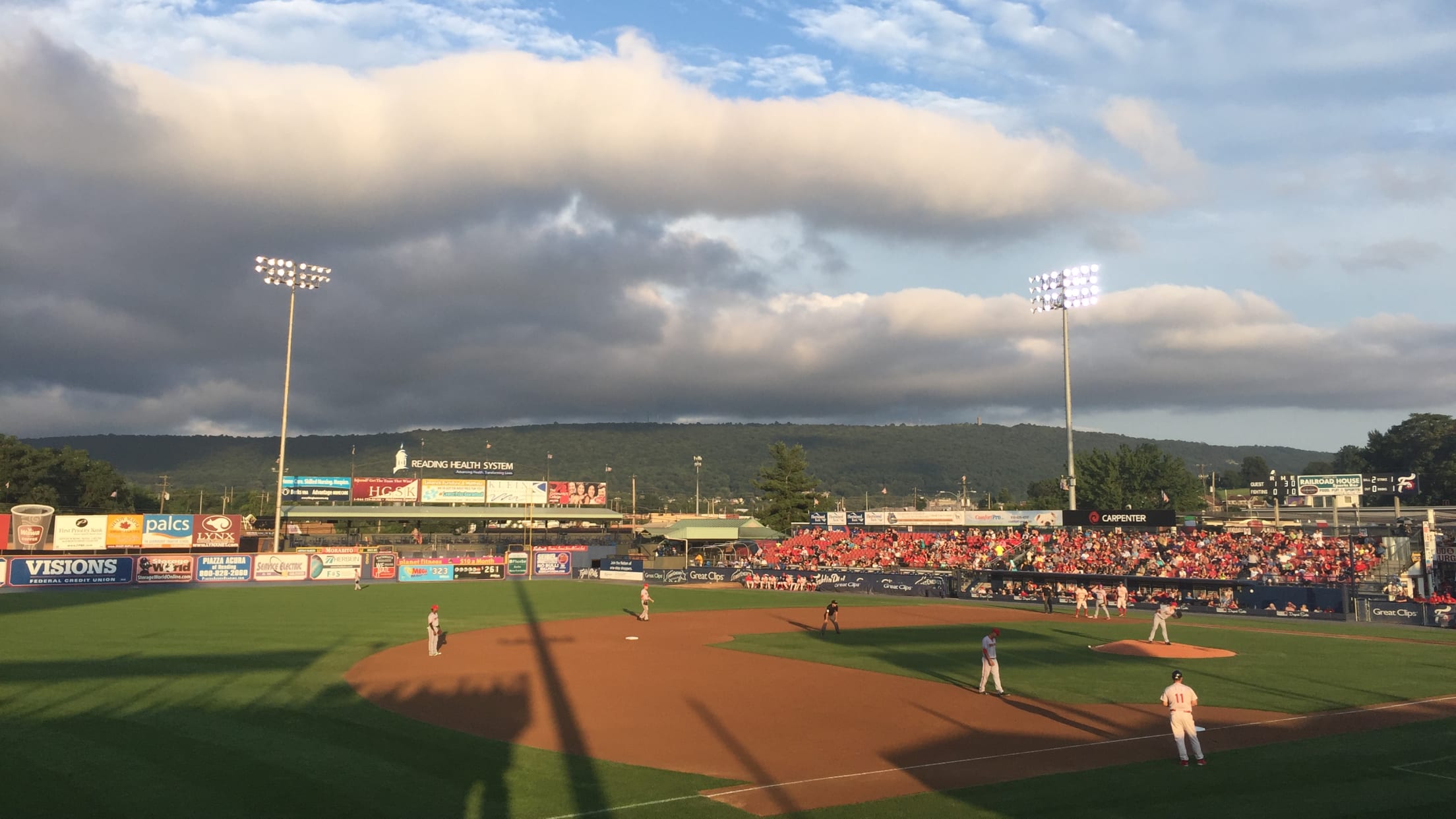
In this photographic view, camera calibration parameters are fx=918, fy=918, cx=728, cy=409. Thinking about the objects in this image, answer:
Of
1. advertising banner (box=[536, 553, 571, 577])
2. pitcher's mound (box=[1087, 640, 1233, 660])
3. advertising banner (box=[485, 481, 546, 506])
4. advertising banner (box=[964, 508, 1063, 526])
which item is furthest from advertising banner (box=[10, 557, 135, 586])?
advertising banner (box=[964, 508, 1063, 526])

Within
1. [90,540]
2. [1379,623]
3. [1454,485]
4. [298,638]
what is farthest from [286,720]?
[1454,485]

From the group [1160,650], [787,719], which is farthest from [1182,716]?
[1160,650]

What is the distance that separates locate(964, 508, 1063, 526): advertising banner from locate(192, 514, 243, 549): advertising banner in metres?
58.2

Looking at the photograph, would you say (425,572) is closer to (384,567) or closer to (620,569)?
(384,567)

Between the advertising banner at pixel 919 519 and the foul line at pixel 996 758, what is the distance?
54.7 m

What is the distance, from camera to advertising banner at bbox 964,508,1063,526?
69.0 m

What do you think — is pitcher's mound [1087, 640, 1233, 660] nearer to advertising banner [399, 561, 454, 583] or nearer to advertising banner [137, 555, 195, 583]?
advertising banner [399, 561, 454, 583]

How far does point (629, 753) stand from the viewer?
17.7 metres

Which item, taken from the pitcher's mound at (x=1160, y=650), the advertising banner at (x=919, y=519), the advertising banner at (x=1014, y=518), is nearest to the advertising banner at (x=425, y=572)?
the advertising banner at (x=919, y=519)

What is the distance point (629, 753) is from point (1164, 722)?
38.0 feet

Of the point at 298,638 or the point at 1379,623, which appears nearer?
the point at 298,638

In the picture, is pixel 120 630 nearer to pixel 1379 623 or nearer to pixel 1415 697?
pixel 1415 697

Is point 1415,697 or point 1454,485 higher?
point 1454,485

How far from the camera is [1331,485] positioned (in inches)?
3073
